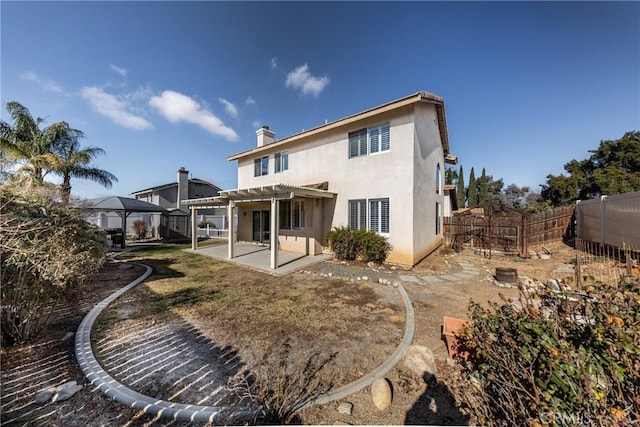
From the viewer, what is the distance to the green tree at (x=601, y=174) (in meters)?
20.2

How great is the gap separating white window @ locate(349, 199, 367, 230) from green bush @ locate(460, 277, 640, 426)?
28.2ft

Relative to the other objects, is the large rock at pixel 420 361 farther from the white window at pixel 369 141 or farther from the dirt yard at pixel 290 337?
the white window at pixel 369 141

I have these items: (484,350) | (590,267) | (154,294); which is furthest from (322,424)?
(590,267)

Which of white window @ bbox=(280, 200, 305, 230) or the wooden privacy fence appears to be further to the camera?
the wooden privacy fence

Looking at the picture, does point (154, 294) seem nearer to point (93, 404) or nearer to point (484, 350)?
point (93, 404)

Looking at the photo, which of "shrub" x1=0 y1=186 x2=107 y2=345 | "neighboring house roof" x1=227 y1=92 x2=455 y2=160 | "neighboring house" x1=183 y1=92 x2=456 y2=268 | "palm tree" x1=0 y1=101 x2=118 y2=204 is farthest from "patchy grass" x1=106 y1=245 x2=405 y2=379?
"palm tree" x1=0 y1=101 x2=118 y2=204

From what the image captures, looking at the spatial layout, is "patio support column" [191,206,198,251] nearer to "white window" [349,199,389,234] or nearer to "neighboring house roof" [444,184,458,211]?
"white window" [349,199,389,234]

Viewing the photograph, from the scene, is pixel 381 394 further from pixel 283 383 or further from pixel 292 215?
pixel 292 215

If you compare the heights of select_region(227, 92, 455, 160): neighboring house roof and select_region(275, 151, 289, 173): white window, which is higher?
select_region(227, 92, 455, 160): neighboring house roof

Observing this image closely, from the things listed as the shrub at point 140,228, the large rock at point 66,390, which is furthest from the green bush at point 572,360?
the shrub at point 140,228

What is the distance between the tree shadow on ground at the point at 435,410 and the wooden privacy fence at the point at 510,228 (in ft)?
42.5

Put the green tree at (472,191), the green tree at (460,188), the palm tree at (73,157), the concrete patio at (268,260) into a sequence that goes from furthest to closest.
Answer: the green tree at (472,191) < the green tree at (460,188) < the palm tree at (73,157) < the concrete patio at (268,260)

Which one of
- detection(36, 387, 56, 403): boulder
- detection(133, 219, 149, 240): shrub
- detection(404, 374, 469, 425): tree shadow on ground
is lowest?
detection(404, 374, 469, 425): tree shadow on ground

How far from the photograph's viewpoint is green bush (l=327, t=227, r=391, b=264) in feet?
33.1
